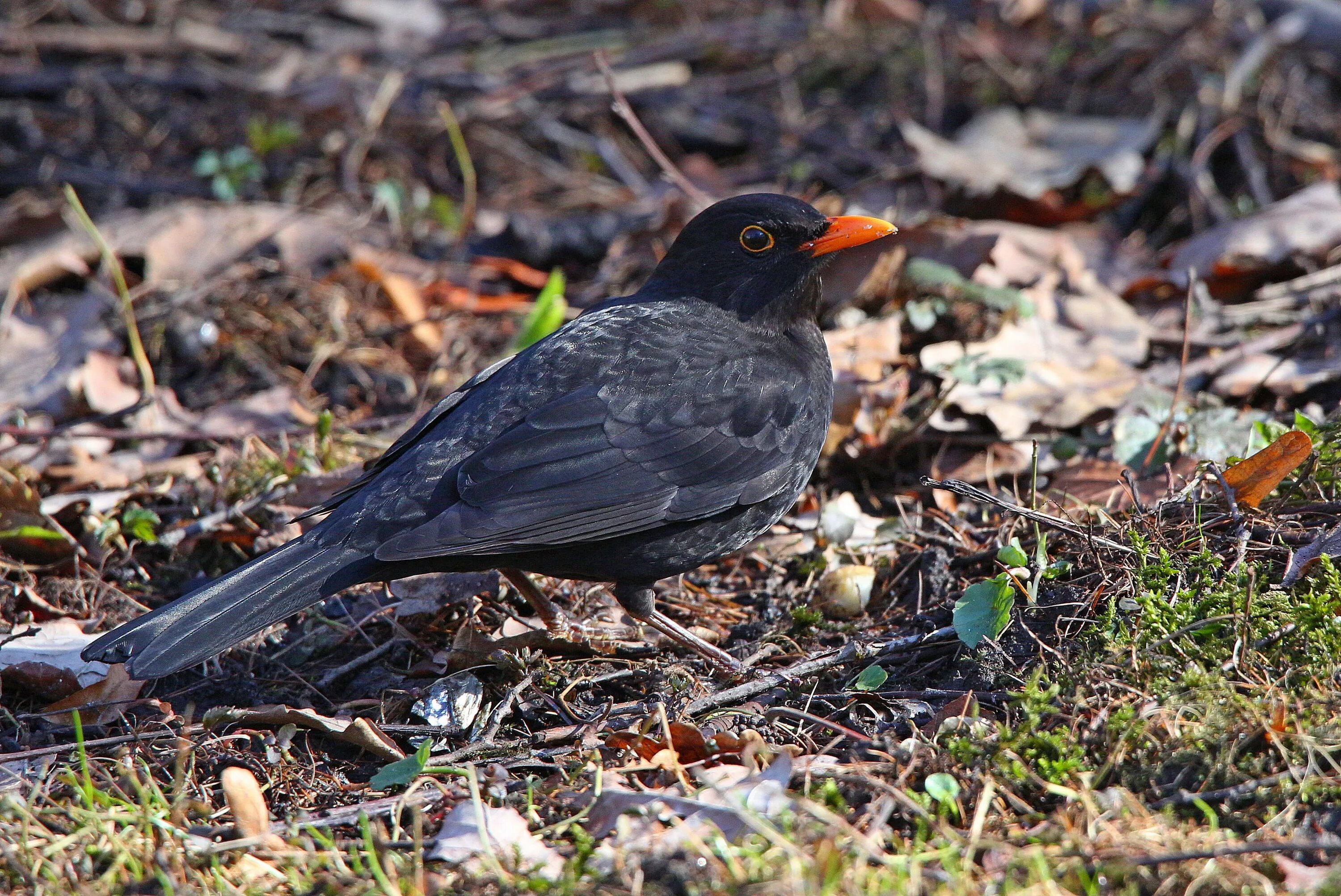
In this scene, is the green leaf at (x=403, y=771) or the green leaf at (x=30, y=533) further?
the green leaf at (x=30, y=533)

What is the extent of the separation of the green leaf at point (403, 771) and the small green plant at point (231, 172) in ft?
15.4

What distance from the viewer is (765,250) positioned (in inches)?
179

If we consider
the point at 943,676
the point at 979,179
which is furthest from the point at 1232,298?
the point at 943,676

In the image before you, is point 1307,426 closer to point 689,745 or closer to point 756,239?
point 756,239

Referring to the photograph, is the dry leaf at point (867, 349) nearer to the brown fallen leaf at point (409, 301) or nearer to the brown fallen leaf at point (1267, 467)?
the brown fallen leaf at point (1267, 467)

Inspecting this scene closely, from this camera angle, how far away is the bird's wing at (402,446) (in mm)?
4059

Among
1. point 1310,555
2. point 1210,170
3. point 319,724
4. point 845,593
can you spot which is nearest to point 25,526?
point 319,724

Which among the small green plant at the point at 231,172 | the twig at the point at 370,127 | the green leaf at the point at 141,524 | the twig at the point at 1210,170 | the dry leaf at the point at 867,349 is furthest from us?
the twig at the point at 370,127

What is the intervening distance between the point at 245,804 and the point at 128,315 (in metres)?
3.29

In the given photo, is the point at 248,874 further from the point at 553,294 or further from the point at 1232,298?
the point at 1232,298

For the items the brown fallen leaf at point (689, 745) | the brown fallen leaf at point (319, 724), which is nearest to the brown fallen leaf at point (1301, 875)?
the brown fallen leaf at point (689, 745)

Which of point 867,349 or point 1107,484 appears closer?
point 1107,484

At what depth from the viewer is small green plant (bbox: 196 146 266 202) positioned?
6969 millimetres

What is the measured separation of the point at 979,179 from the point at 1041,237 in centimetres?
63
